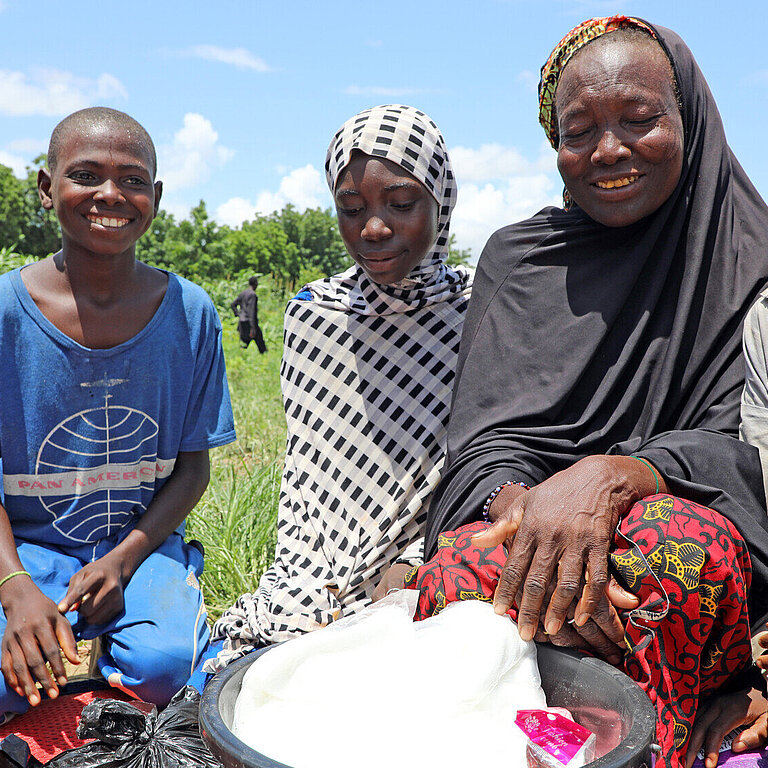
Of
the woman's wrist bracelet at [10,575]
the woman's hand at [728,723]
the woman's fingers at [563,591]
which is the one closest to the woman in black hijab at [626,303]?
the woman's hand at [728,723]

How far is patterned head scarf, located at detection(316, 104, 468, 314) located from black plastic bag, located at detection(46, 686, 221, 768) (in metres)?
1.44

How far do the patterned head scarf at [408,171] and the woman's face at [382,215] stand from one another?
37 mm

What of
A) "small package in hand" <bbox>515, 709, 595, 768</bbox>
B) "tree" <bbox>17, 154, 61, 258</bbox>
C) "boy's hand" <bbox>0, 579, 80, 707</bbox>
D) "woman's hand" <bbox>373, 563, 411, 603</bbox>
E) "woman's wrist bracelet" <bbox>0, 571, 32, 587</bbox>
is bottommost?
"boy's hand" <bbox>0, 579, 80, 707</bbox>

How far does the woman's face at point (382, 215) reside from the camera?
2574 millimetres

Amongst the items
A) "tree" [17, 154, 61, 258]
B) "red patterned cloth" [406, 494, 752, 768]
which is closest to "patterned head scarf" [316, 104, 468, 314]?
"red patterned cloth" [406, 494, 752, 768]

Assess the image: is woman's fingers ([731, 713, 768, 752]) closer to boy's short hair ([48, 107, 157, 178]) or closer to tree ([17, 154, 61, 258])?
boy's short hair ([48, 107, 157, 178])

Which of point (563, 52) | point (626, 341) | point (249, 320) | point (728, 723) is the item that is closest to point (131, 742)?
point (728, 723)

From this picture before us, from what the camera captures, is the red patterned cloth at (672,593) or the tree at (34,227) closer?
the red patterned cloth at (672,593)

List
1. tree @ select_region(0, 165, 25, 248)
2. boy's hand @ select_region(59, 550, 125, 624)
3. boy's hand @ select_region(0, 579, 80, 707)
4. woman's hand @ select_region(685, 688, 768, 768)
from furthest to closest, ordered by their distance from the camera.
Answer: tree @ select_region(0, 165, 25, 248), boy's hand @ select_region(59, 550, 125, 624), boy's hand @ select_region(0, 579, 80, 707), woman's hand @ select_region(685, 688, 768, 768)

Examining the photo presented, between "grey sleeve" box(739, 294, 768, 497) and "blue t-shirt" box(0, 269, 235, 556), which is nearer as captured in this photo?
"grey sleeve" box(739, 294, 768, 497)

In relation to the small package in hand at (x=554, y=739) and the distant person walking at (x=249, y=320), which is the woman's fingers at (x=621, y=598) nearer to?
the small package in hand at (x=554, y=739)

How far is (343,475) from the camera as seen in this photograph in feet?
8.99

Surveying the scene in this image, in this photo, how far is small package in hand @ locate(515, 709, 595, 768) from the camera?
1.29 metres

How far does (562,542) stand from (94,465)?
1.66 meters
